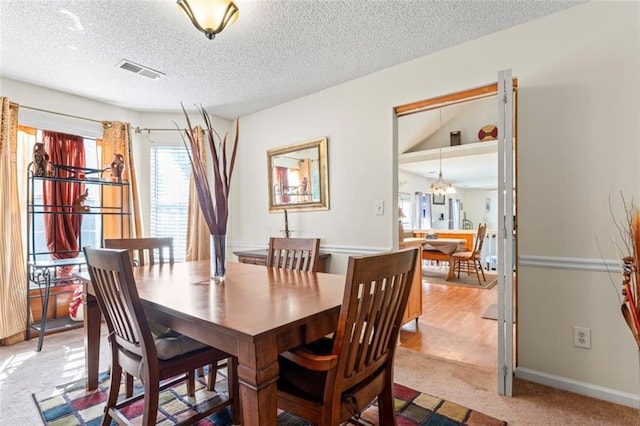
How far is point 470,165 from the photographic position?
7.20m

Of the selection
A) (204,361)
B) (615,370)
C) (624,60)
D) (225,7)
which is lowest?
(615,370)

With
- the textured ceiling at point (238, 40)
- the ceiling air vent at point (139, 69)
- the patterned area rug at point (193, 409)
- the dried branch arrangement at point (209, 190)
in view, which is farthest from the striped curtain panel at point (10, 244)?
the dried branch arrangement at point (209, 190)

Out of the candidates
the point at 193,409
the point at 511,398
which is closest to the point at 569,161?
the point at 511,398

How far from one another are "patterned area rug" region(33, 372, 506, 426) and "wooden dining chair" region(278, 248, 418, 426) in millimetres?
545

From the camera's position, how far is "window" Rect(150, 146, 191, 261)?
4.06 metres

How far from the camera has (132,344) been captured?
1.41 meters

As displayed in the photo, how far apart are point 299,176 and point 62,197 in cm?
251

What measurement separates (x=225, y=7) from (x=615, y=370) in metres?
2.97

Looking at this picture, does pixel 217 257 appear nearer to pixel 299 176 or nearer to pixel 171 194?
pixel 299 176

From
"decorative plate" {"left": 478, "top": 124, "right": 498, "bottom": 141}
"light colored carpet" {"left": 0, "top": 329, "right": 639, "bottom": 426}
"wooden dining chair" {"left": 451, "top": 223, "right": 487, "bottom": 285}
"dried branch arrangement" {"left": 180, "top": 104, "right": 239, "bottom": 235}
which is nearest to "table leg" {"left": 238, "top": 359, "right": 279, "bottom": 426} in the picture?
"dried branch arrangement" {"left": 180, "top": 104, "right": 239, "bottom": 235}

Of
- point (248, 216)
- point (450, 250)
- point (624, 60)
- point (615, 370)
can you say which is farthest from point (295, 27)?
point (450, 250)

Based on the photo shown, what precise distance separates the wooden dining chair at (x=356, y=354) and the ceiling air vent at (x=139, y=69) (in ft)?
8.58

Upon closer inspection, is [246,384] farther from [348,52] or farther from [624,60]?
[624,60]

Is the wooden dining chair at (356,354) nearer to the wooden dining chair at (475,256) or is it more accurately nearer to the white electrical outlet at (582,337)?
the white electrical outlet at (582,337)
